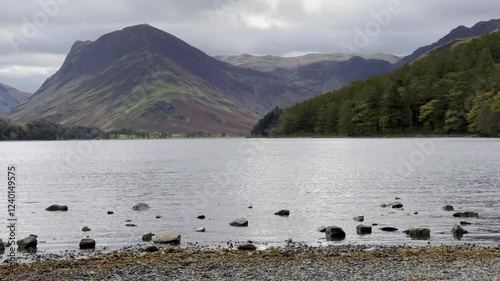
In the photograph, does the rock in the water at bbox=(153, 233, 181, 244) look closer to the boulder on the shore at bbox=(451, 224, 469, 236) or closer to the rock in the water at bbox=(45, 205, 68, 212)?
the boulder on the shore at bbox=(451, 224, 469, 236)

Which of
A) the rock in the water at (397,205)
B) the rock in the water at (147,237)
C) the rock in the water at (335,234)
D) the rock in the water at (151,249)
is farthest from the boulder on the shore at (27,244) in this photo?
the rock in the water at (397,205)

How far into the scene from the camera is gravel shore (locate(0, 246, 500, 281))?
29.6 m

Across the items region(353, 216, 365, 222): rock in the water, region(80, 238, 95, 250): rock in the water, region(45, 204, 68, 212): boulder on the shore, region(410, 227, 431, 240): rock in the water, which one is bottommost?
region(45, 204, 68, 212): boulder on the shore

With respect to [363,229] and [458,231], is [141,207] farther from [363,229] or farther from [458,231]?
[458,231]

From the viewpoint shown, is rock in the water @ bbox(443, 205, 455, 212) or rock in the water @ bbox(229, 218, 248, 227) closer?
rock in the water @ bbox(229, 218, 248, 227)

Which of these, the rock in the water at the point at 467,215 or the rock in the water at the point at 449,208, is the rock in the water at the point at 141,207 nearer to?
the rock in the water at the point at 449,208

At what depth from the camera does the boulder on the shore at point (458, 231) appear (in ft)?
147

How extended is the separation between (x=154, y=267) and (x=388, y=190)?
54.2 m

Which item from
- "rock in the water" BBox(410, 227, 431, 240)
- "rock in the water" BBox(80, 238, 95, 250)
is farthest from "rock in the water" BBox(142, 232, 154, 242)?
"rock in the water" BBox(410, 227, 431, 240)

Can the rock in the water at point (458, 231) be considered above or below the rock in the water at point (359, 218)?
above

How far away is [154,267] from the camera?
108 feet

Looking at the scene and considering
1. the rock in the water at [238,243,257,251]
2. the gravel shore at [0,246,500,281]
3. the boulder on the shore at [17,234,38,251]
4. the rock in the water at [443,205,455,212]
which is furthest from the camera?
the rock in the water at [443,205,455,212]

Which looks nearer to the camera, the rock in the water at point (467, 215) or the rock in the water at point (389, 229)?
the rock in the water at point (389, 229)

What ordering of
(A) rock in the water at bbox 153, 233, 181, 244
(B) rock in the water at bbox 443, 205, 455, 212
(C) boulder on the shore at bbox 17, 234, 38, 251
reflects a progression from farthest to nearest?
1. (B) rock in the water at bbox 443, 205, 455, 212
2. (A) rock in the water at bbox 153, 233, 181, 244
3. (C) boulder on the shore at bbox 17, 234, 38, 251
